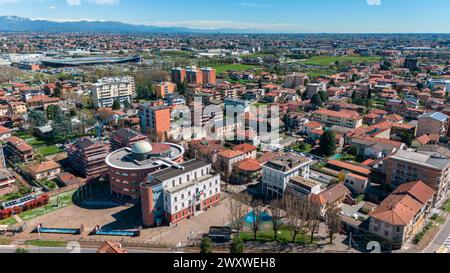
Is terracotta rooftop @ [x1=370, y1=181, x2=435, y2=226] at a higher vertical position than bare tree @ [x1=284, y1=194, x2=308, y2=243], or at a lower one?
higher

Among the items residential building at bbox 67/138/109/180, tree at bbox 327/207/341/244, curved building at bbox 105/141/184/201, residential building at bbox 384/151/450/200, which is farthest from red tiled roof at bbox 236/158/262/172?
residential building at bbox 67/138/109/180

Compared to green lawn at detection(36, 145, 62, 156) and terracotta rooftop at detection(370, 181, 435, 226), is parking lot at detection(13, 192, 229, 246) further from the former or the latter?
green lawn at detection(36, 145, 62, 156)

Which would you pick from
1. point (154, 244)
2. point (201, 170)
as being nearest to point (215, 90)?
point (201, 170)

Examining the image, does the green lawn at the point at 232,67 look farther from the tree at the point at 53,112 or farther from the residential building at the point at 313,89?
the tree at the point at 53,112

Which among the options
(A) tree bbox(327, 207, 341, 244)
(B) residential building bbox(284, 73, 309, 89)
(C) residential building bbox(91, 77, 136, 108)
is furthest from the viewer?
(B) residential building bbox(284, 73, 309, 89)

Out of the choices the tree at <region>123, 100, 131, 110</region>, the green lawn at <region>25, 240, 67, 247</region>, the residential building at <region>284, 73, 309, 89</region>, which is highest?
the residential building at <region>284, 73, 309, 89</region>

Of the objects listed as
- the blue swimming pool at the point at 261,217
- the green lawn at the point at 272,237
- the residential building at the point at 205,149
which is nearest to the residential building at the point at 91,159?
the residential building at the point at 205,149

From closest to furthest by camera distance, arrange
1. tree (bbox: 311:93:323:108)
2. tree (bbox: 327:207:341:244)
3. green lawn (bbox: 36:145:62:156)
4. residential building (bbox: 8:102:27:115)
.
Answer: tree (bbox: 327:207:341:244) → green lawn (bbox: 36:145:62:156) → residential building (bbox: 8:102:27:115) → tree (bbox: 311:93:323:108)
